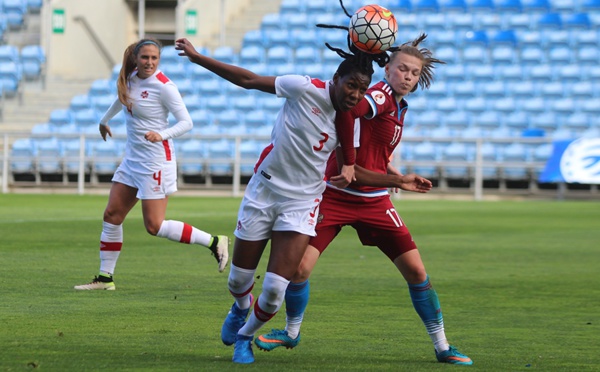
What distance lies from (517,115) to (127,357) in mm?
24003

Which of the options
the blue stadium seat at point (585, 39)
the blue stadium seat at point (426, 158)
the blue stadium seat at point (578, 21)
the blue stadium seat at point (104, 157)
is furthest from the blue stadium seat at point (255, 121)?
the blue stadium seat at point (578, 21)

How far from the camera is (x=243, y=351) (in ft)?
21.5

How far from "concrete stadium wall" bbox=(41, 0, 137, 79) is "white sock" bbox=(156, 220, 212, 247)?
2467 centimetres

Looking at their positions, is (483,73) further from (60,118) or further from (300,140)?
(300,140)

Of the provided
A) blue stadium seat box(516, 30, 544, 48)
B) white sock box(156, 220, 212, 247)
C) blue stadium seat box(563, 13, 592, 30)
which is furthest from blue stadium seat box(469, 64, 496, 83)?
white sock box(156, 220, 212, 247)

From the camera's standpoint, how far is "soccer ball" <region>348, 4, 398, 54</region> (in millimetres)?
6621

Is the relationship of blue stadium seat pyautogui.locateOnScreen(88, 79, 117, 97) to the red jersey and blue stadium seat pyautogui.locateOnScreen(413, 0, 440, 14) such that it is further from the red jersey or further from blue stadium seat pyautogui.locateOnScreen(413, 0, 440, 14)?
the red jersey

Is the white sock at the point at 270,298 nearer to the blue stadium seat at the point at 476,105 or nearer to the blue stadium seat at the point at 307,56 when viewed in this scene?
the blue stadium seat at the point at 476,105

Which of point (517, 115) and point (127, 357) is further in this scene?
point (517, 115)

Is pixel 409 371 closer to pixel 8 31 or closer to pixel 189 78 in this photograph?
pixel 189 78

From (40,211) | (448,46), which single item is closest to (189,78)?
(448,46)

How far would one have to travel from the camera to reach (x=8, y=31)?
35.8m

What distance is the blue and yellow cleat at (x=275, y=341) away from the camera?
6949mm

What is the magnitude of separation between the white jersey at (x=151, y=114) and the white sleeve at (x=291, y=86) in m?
3.64
